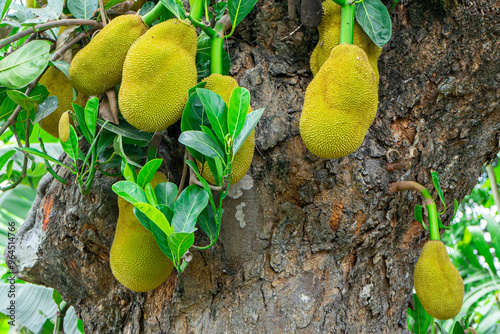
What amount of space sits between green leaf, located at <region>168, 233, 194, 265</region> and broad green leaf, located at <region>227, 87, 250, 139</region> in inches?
6.6

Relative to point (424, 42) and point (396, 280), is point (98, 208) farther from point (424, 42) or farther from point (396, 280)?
point (424, 42)

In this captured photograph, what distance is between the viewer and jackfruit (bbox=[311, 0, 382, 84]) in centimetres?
84

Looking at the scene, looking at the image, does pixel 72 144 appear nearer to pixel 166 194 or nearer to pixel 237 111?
pixel 166 194

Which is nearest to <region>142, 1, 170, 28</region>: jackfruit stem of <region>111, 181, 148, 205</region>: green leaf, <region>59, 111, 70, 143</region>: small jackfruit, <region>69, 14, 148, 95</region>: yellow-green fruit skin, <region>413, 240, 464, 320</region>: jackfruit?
<region>69, 14, 148, 95</region>: yellow-green fruit skin

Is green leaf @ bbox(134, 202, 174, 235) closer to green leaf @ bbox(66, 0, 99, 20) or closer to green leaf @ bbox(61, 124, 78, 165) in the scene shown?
green leaf @ bbox(61, 124, 78, 165)

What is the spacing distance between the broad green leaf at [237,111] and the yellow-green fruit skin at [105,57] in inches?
10.1

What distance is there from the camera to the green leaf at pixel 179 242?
637 millimetres

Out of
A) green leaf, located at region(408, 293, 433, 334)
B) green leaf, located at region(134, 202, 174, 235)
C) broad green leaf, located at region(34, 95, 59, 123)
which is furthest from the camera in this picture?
green leaf, located at region(408, 293, 433, 334)

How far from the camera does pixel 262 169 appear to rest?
0.84 meters

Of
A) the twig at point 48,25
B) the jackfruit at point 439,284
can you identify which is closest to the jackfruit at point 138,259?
the twig at point 48,25

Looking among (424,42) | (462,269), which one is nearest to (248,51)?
(424,42)

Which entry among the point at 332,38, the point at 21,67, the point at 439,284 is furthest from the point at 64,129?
the point at 439,284

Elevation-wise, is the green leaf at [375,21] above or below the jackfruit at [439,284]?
above

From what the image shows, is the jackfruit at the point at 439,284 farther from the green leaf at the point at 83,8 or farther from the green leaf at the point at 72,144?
the green leaf at the point at 83,8
